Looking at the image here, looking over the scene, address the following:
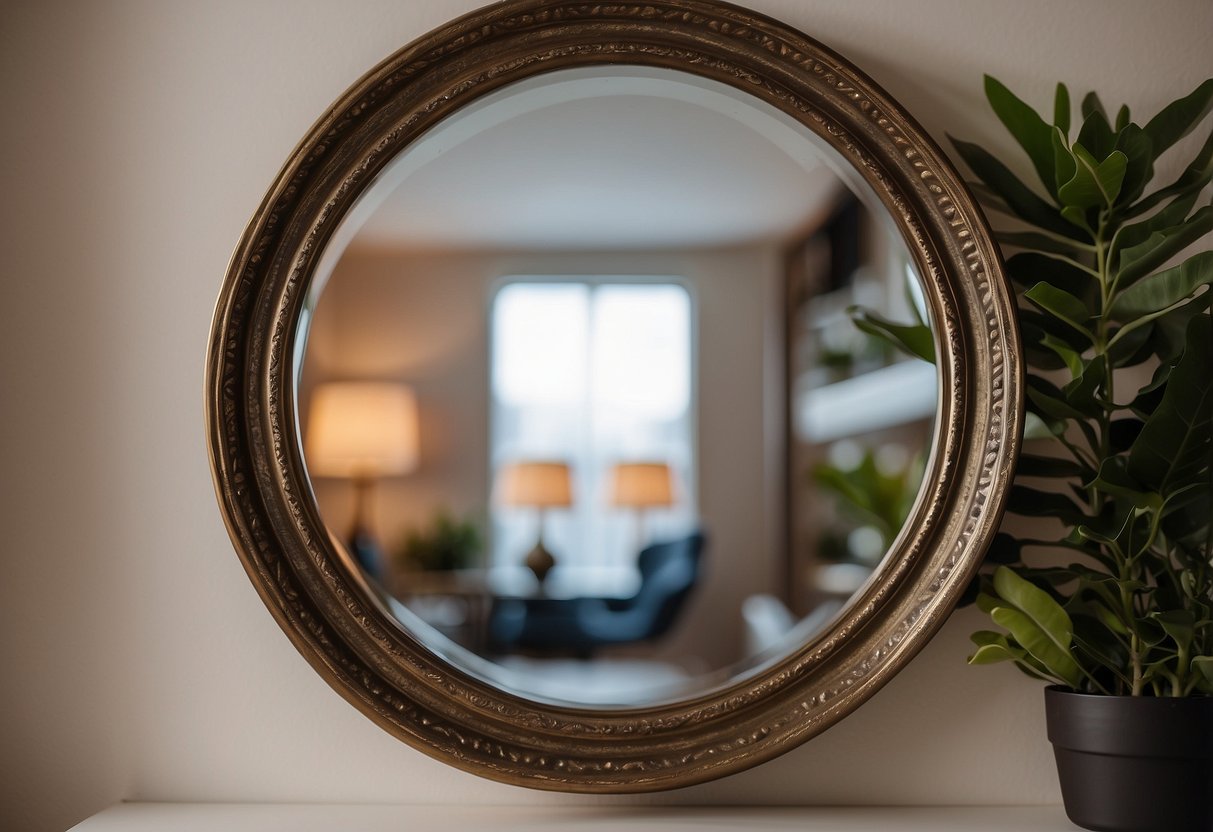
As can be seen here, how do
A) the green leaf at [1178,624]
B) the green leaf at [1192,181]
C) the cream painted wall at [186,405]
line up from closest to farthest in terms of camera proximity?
the green leaf at [1178,624] → the green leaf at [1192,181] → the cream painted wall at [186,405]

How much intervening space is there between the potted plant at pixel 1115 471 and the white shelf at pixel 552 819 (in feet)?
0.42

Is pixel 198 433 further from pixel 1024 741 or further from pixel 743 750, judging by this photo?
pixel 1024 741

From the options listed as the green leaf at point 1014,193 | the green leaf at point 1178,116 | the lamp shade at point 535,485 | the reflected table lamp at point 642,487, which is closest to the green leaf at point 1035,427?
the green leaf at point 1014,193

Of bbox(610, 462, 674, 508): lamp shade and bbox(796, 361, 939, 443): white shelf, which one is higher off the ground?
bbox(796, 361, 939, 443): white shelf

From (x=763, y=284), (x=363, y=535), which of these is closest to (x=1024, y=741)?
(x=763, y=284)

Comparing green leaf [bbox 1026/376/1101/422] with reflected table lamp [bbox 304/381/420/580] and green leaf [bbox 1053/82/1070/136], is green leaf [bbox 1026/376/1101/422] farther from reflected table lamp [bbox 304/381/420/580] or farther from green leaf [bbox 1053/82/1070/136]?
reflected table lamp [bbox 304/381/420/580]

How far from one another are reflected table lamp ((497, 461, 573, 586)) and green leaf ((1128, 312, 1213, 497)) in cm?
63

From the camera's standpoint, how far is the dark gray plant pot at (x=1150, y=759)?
3.25 feet

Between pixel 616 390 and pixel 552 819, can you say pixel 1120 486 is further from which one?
pixel 552 819

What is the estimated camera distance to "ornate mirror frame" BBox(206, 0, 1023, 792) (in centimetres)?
111

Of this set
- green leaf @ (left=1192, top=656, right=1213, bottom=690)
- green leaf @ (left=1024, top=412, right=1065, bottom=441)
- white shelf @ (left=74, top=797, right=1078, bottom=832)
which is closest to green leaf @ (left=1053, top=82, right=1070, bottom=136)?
green leaf @ (left=1024, top=412, right=1065, bottom=441)

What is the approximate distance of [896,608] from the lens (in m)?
1.13

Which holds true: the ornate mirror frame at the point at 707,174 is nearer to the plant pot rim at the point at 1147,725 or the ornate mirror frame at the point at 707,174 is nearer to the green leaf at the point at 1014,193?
the green leaf at the point at 1014,193

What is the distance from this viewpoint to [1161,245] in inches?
40.1
